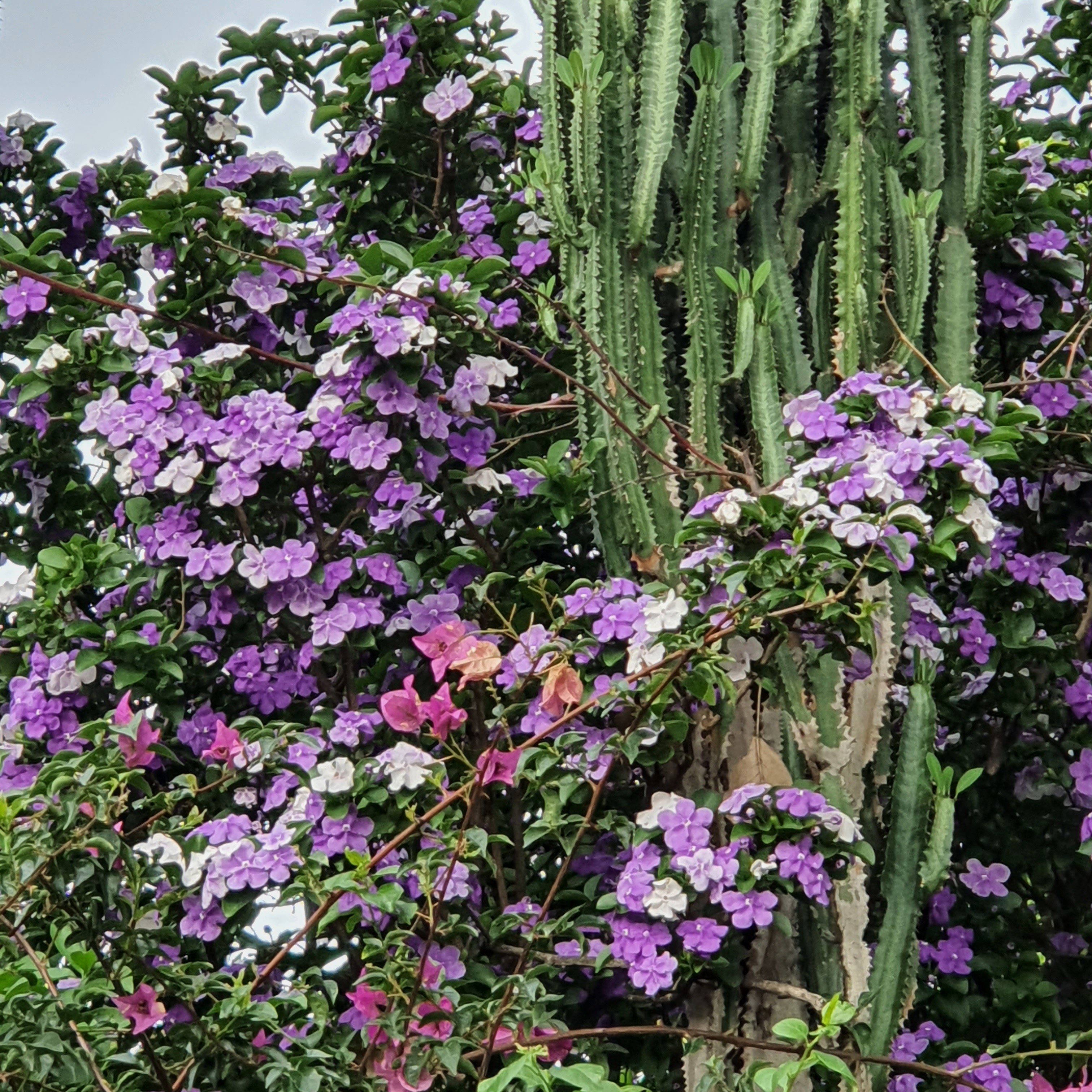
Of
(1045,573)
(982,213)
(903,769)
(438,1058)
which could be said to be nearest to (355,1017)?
(438,1058)

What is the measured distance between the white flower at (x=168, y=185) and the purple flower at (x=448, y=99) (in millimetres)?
655

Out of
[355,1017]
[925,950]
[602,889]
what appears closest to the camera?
[355,1017]

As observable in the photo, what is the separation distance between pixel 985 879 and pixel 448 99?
216cm

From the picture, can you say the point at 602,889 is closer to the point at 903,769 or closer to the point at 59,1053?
the point at 903,769

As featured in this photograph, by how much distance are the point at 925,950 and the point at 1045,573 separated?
2.91 feet

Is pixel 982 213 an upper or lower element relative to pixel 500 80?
lower

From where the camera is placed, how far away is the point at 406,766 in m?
2.82

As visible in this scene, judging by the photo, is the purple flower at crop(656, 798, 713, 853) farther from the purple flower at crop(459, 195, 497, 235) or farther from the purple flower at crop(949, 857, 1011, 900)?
the purple flower at crop(459, 195, 497, 235)

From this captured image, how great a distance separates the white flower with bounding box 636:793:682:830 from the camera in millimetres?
2750

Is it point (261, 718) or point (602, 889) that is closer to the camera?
point (602, 889)

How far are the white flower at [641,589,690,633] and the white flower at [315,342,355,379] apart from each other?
0.80 m

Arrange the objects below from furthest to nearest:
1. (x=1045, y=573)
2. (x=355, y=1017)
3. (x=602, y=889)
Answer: (x=1045, y=573) → (x=602, y=889) → (x=355, y=1017)

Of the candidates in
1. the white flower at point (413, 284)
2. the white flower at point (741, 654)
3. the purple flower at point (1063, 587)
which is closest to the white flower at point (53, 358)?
the white flower at point (413, 284)

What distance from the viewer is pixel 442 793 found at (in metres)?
2.85
